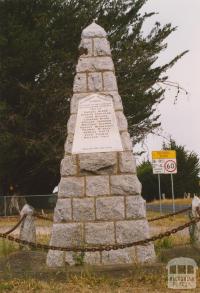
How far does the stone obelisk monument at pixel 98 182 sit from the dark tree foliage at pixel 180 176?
2503 centimetres

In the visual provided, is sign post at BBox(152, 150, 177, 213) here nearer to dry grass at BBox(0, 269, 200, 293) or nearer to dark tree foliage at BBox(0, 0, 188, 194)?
dark tree foliage at BBox(0, 0, 188, 194)

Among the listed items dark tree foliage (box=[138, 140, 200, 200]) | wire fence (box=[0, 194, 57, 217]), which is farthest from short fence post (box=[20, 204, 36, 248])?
dark tree foliage (box=[138, 140, 200, 200])

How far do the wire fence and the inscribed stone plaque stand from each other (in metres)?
17.3

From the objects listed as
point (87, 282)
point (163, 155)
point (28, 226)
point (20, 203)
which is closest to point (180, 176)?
point (163, 155)

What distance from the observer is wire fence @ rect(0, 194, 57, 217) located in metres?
26.7

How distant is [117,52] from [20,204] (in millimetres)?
7749

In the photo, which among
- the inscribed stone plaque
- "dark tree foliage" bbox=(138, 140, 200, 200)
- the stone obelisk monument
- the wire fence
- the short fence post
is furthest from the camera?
"dark tree foliage" bbox=(138, 140, 200, 200)

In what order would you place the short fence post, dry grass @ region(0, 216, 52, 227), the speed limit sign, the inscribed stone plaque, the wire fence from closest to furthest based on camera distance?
the inscribed stone plaque → the short fence post → dry grass @ region(0, 216, 52, 227) → the speed limit sign → the wire fence

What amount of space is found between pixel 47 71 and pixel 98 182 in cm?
1856

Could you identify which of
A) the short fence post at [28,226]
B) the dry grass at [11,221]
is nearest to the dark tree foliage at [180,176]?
the dry grass at [11,221]

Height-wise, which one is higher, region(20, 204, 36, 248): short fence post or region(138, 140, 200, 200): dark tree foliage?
region(138, 140, 200, 200): dark tree foliage

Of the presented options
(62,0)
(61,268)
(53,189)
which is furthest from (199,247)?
(53,189)

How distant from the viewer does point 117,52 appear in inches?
1094

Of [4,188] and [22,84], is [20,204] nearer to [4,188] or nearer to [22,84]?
[4,188]
